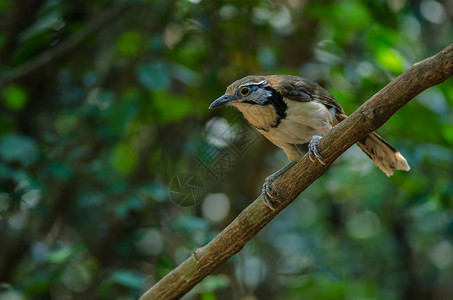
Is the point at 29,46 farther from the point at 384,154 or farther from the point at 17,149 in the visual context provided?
the point at 384,154

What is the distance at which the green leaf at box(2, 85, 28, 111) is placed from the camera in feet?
15.5

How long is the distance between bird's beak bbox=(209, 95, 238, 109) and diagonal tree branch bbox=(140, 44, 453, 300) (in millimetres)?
598

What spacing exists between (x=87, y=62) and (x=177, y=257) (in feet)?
6.97

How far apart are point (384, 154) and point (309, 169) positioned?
99cm

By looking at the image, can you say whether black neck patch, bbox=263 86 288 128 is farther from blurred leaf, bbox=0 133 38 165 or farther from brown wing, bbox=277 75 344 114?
blurred leaf, bbox=0 133 38 165

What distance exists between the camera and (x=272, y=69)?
4.58 m

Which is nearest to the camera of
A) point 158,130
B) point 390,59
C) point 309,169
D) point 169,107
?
point 309,169

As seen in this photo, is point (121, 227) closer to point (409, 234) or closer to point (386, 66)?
point (386, 66)

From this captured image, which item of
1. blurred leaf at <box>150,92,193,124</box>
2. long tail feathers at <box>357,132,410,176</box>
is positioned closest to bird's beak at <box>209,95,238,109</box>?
long tail feathers at <box>357,132,410,176</box>

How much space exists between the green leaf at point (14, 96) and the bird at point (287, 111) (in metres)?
2.54

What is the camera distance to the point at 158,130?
209 inches

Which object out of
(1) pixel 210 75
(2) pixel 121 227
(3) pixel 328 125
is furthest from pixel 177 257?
(3) pixel 328 125

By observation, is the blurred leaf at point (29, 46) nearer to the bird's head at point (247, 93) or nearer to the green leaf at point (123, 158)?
the green leaf at point (123, 158)

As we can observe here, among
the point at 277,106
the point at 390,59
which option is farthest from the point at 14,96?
the point at 390,59
